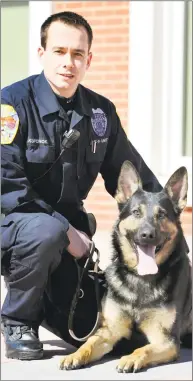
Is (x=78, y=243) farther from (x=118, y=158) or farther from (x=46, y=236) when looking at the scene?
(x=118, y=158)

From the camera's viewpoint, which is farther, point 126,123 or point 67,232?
point 126,123

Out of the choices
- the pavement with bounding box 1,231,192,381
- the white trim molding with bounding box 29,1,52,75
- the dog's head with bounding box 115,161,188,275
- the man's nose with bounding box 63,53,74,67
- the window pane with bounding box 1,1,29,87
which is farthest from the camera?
the window pane with bounding box 1,1,29,87

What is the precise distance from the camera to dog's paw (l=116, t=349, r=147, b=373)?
11.0ft

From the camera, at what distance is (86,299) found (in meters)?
3.81

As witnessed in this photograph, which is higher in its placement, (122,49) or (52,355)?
(122,49)

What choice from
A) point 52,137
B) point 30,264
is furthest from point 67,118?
point 30,264

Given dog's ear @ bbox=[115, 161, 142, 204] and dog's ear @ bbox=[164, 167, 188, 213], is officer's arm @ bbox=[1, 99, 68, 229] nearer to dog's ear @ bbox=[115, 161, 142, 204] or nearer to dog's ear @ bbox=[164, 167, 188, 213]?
dog's ear @ bbox=[115, 161, 142, 204]

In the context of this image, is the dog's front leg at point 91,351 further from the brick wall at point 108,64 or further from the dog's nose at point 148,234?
the brick wall at point 108,64

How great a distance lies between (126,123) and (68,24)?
12.1 feet

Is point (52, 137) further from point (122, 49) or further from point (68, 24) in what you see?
point (122, 49)

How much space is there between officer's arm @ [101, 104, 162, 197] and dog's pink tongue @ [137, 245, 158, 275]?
0.44m

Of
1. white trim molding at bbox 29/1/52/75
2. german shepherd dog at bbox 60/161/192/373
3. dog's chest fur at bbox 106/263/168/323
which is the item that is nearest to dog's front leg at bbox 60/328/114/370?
german shepherd dog at bbox 60/161/192/373

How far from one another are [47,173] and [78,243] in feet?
1.17

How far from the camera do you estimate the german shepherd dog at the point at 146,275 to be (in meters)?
3.49
